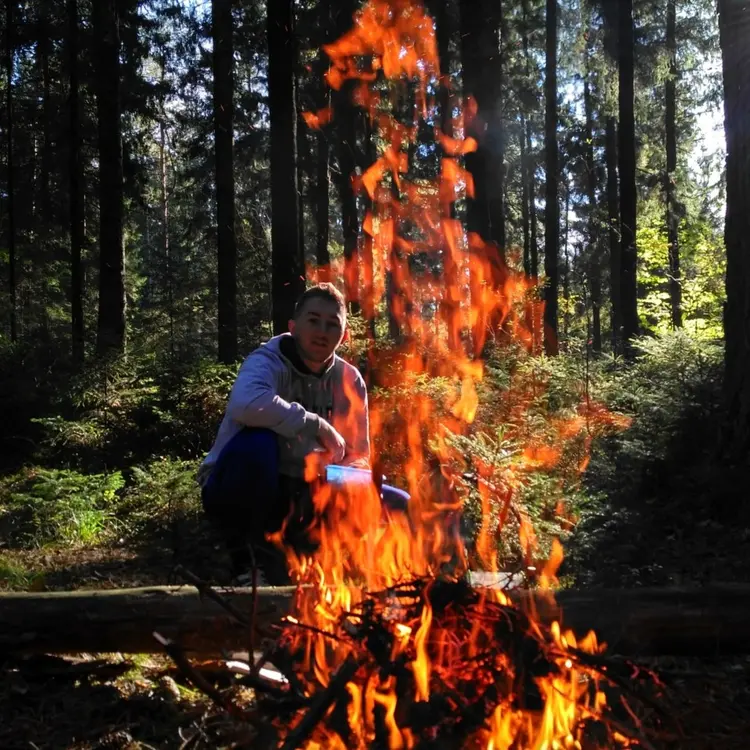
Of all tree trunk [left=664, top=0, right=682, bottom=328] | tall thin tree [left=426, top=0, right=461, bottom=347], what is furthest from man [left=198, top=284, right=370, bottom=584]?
tree trunk [left=664, top=0, right=682, bottom=328]

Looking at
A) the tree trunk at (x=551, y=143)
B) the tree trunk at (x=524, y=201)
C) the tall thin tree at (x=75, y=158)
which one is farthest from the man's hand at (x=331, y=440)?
the tree trunk at (x=524, y=201)

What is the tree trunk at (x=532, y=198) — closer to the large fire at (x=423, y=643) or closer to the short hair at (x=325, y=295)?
the large fire at (x=423, y=643)

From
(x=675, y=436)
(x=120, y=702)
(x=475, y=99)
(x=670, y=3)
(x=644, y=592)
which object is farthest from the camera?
(x=670, y=3)

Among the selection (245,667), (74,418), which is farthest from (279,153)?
(245,667)

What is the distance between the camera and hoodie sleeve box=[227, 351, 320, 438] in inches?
150

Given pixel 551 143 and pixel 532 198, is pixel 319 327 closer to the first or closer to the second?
pixel 551 143

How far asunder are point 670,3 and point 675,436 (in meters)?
15.1

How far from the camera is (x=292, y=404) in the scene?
3.86m

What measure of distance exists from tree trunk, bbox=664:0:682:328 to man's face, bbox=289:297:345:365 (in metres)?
13.3

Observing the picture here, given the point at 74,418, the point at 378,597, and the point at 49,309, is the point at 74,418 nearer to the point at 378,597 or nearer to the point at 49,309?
the point at 378,597

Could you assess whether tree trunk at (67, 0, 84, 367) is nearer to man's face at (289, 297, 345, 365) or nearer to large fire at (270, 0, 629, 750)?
large fire at (270, 0, 629, 750)

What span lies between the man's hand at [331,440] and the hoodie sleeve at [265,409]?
39 millimetres

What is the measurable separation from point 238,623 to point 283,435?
1.37m

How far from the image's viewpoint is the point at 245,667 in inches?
102
